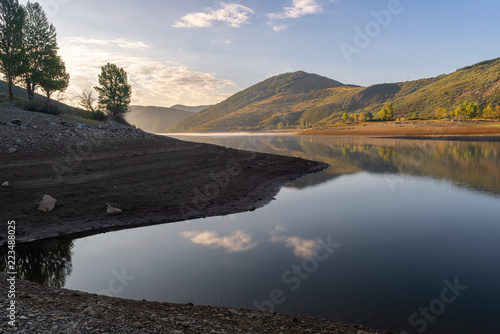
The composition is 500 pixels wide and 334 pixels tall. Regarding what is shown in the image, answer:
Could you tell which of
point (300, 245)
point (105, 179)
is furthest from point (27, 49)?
point (300, 245)

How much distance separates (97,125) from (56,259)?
2535 centimetres

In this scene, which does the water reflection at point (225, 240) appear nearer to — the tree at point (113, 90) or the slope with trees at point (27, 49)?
the slope with trees at point (27, 49)

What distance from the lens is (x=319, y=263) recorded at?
11.1 meters

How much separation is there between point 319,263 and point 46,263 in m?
11.3

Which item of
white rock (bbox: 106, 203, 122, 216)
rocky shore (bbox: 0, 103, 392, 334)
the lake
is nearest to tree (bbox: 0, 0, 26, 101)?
rocky shore (bbox: 0, 103, 392, 334)

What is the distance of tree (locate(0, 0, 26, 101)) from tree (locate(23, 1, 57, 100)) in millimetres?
1540

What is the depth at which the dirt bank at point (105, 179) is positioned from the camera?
49.1 ft

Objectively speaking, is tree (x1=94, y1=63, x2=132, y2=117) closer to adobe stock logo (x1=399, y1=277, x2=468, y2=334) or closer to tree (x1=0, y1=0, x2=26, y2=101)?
tree (x1=0, y1=0, x2=26, y2=101)

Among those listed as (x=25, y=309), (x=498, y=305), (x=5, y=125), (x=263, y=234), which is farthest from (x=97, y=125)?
(x=498, y=305)

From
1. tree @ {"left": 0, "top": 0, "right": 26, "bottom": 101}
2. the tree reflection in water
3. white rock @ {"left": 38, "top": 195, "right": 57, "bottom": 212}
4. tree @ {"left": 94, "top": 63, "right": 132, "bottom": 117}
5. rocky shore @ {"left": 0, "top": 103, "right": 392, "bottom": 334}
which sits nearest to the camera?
rocky shore @ {"left": 0, "top": 103, "right": 392, "bottom": 334}

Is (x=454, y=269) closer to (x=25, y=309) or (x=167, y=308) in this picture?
(x=167, y=308)

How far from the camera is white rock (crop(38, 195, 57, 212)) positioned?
1483 centimetres

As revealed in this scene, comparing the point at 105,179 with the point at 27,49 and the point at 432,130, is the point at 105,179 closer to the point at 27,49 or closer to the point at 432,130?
the point at 27,49

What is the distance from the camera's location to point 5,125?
23.0 m
